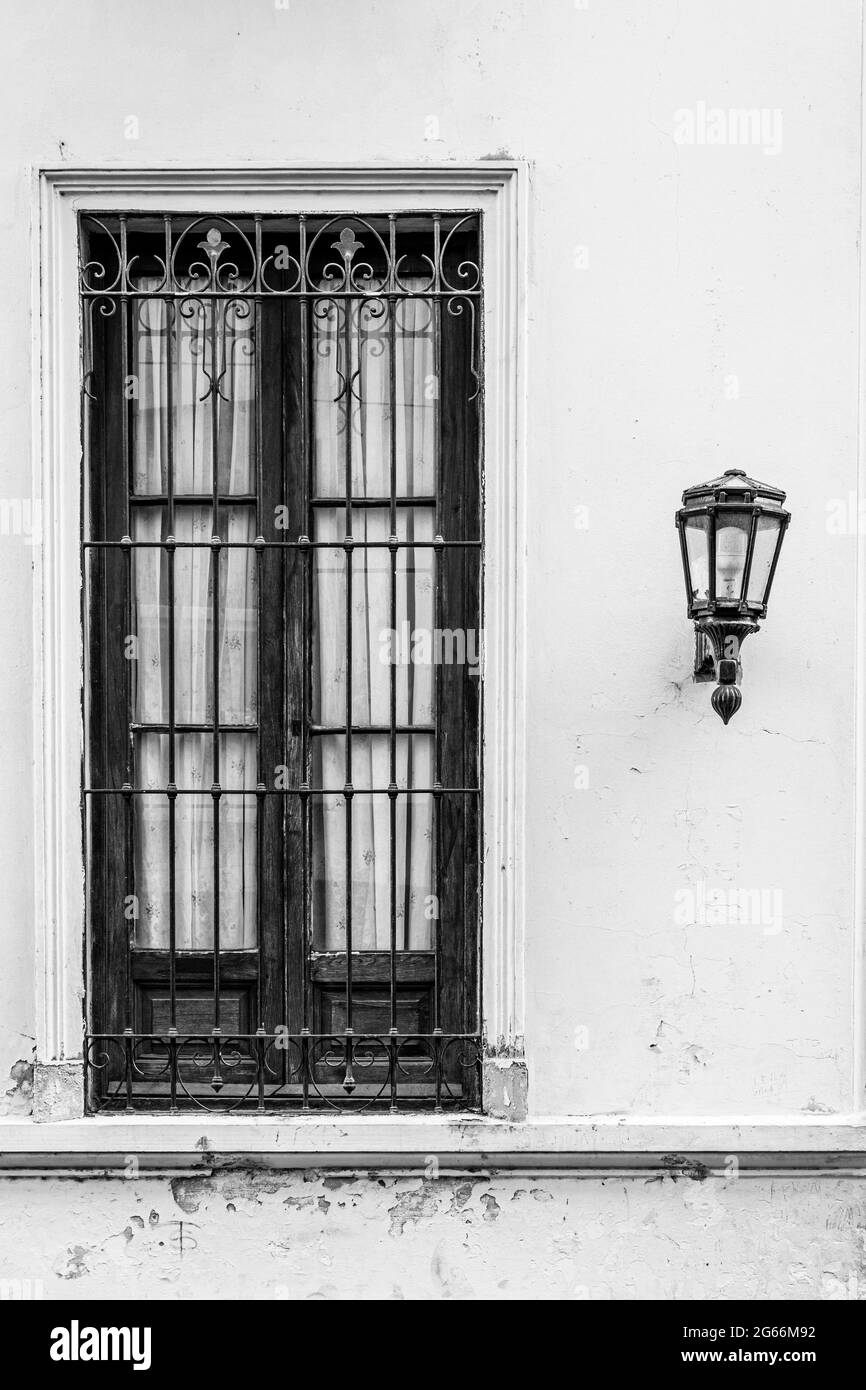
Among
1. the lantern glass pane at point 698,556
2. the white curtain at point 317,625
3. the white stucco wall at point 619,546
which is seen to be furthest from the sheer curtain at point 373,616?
the lantern glass pane at point 698,556

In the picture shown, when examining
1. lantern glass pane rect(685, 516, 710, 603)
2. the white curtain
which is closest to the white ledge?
the white curtain

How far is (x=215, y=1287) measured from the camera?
136 inches

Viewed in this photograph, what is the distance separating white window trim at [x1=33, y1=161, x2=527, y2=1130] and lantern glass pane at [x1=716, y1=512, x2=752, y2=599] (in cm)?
63

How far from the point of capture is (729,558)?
3.15 metres

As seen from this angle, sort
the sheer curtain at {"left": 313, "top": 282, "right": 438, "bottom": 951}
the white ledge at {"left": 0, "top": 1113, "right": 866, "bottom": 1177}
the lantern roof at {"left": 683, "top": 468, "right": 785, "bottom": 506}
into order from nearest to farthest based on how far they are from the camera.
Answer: the lantern roof at {"left": 683, "top": 468, "right": 785, "bottom": 506}
the white ledge at {"left": 0, "top": 1113, "right": 866, "bottom": 1177}
the sheer curtain at {"left": 313, "top": 282, "right": 438, "bottom": 951}

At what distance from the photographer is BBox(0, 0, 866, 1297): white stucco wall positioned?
3455 millimetres

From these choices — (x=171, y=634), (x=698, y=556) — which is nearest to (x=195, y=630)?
(x=171, y=634)

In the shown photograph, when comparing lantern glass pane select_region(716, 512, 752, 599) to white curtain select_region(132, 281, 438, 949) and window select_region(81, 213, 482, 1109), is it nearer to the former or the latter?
window select_region(81, 213, 482, 1109)

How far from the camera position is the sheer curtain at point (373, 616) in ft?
11.9

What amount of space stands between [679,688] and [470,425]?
1090mm

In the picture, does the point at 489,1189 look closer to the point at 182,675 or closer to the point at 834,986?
the point at 834,986

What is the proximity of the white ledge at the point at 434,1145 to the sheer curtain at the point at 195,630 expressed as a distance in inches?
23.5

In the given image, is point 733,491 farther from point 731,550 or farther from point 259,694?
point 259,694
